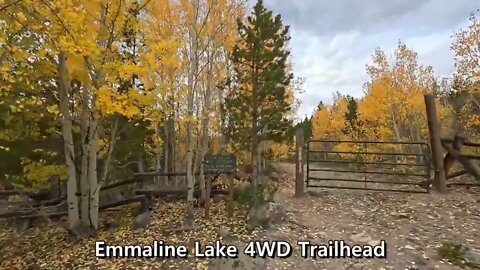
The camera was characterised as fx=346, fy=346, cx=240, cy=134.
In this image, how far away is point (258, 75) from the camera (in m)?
13.8

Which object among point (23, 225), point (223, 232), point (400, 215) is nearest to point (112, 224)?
point (223, 232)

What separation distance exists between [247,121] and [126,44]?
6833 millimetres

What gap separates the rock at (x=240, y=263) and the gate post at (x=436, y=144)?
647 cm

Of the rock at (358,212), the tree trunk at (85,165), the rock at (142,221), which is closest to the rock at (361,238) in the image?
the rock at (358,212)

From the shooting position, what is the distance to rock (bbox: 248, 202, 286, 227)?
8.07m

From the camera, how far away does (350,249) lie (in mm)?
6559

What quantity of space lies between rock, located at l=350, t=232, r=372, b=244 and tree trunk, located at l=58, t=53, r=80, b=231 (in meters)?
6.81

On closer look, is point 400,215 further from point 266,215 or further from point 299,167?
point 266,215

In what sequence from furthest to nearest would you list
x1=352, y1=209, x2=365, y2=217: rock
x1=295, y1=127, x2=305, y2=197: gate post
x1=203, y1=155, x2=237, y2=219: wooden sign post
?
x1=295, y1=127, x2=305, y2=197: gate post
x1=203, y1=155, x2=237, y2=219: wooden sign post
x1=352, y1=209, x2=365, y2=217: rock

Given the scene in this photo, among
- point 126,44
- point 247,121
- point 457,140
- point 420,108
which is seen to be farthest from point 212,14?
point 420,108

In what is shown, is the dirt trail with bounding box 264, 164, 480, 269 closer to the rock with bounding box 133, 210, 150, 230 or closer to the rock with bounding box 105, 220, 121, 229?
the rock with bounding box 133, 210, 150, 230

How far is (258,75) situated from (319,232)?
7.75 m

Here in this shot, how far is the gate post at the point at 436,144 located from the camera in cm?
980

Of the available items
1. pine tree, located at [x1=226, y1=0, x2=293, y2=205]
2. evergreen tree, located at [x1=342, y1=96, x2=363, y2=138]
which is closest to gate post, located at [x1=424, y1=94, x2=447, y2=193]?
pine tree, located at [x1=226, y1=0, x2=293, y2=205]
